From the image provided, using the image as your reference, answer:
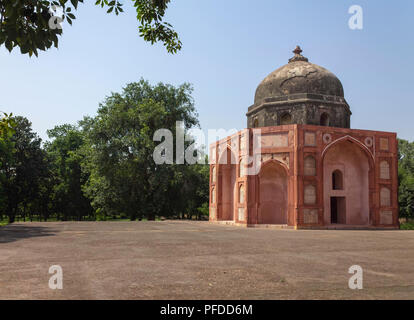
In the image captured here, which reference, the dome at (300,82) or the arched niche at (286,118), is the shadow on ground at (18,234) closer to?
the arched niche at (286,118)

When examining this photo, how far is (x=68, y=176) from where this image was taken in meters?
39.1

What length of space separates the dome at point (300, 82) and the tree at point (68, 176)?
831 inches

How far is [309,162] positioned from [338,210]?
15.3 ft

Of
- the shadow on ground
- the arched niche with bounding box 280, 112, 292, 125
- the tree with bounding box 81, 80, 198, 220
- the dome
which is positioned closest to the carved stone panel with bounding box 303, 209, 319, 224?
the arched niche with bounding box 280, 112, 292, 125

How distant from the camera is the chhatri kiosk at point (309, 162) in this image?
21.4 metres

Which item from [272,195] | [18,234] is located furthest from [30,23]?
[272,195]

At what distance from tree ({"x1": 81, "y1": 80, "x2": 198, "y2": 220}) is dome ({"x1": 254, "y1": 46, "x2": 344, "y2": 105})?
864cm

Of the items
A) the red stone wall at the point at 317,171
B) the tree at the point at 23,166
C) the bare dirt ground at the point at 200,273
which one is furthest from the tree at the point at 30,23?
the tree at the point at 23,166

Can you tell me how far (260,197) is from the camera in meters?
23.5

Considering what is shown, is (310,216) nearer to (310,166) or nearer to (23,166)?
(310,166)
